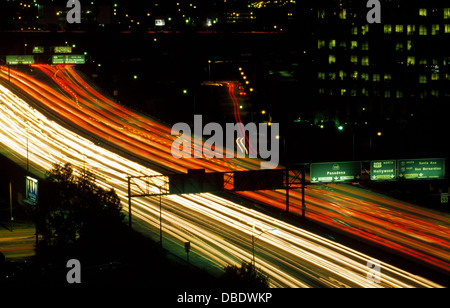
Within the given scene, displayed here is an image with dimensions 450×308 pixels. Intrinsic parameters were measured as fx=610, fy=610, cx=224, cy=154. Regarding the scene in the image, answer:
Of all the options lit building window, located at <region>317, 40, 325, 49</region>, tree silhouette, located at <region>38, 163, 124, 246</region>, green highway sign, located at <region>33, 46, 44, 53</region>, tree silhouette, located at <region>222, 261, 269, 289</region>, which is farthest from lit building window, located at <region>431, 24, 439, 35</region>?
tree silhouette, located at <region>222, 261, 269, 289</region>

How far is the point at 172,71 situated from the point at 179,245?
74.8 metres

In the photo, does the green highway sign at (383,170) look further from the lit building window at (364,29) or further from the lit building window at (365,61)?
the lit building window at (364,29)

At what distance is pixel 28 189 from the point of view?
138 feet

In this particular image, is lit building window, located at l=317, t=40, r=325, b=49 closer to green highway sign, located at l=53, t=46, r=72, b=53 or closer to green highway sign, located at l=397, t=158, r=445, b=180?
green highway sign, located at l=53, t=46, r=72, b=53

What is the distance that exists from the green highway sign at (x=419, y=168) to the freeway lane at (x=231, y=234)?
9375 mm

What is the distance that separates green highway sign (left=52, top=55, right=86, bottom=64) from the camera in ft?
285

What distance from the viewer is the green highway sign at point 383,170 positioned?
37.8 meters

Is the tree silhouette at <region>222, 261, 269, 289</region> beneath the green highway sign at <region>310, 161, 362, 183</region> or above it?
beneath

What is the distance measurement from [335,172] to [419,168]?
5.49m

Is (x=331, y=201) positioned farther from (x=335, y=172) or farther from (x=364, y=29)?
(x=364, y=29)

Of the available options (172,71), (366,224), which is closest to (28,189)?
(366,224)

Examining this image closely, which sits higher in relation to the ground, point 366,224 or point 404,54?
point 404,54

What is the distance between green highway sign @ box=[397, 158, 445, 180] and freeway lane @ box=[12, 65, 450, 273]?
2313 millimetres
